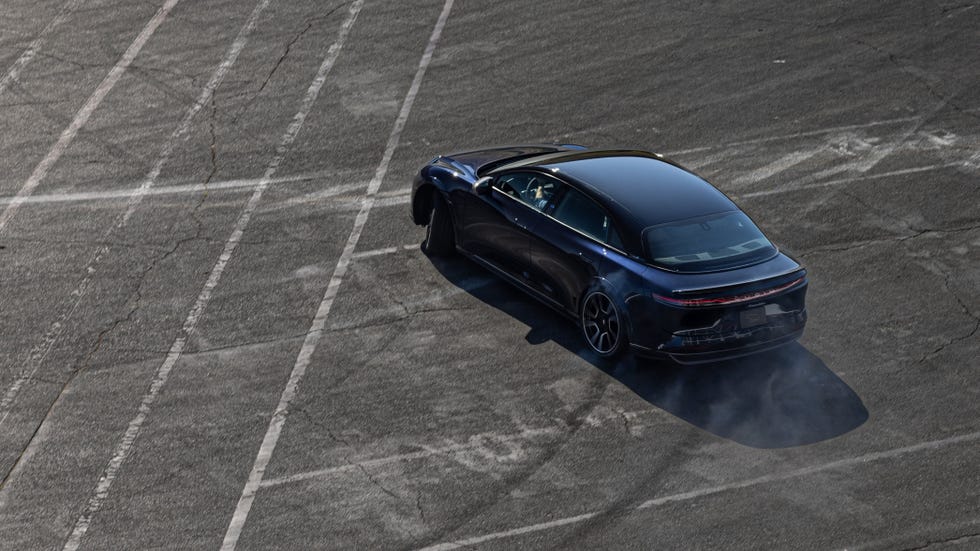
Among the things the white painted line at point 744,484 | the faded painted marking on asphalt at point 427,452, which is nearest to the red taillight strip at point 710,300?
the faded painted marking on asphalt at point 427,452

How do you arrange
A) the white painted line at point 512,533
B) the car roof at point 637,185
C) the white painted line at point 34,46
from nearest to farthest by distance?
the white painted line at point 512,533, the car roof at point 637,185, the white painted line at point 34,46

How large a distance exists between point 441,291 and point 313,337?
1526mm

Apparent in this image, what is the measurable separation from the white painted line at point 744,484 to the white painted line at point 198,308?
2.63 meters

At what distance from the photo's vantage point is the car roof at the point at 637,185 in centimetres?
1096

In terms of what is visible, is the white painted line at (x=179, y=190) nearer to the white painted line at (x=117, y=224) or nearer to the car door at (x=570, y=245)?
the white painted line at (x=117, y=224)

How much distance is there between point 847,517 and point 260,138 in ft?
33.1

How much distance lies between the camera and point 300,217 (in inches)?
553

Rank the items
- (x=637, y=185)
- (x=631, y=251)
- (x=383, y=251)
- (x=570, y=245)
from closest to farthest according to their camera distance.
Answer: (x=631, y=251)
(x=570, y=245)
(x=637, y=185)
(x=383, y=251)

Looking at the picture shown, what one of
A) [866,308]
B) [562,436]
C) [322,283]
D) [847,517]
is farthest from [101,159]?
[847,517]

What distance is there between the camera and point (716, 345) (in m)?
10.2

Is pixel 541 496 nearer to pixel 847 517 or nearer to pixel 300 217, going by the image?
pixel 847 517

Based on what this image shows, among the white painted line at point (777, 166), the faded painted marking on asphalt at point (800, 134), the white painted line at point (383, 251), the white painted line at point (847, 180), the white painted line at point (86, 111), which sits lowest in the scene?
the white painted line at point (847, 180)

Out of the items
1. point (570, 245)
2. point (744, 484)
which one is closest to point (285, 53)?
point (570, 245)

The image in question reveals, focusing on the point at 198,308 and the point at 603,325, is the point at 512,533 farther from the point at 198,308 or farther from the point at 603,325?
the point at 198,308
